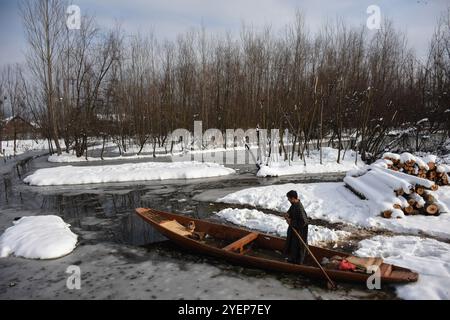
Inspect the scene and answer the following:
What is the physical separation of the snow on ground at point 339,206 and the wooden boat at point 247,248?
3094 millimetres

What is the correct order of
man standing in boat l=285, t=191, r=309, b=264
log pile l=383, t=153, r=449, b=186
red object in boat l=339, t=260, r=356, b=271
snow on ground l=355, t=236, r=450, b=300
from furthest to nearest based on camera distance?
log pile l=383, t=153, r=449, b=186 → man standing in boat l=285, t=191, r=309, b=264 → red object in boat l=339, t=260, r=356, b=271 → snow on ground l=355, t=236, r=450, b=300

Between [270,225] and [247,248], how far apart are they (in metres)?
1.76

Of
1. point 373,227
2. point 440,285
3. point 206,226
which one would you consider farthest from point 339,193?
point 440,285

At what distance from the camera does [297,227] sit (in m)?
6.07

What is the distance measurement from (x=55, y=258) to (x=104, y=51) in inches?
880

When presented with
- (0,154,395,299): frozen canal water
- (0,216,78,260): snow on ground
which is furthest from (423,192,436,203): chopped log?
(0,216,78,260): snow on ground

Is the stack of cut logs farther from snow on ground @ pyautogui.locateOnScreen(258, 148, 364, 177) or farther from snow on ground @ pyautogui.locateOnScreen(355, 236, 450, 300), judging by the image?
snow on ground @ pyautogui.locateOnScreen(258, 148, 364, 177)

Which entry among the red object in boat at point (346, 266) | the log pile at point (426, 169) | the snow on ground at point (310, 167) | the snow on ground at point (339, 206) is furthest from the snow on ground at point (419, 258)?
the snow on ground at point (310, 167)

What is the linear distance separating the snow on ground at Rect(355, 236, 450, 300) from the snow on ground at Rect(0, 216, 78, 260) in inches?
245

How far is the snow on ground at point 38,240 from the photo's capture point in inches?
286

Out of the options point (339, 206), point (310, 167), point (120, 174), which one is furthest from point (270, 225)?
point (310, 167)

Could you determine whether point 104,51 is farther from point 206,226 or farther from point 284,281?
point 284,281

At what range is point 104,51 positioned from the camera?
2616cm

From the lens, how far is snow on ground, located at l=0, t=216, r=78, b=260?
23.8 ft
